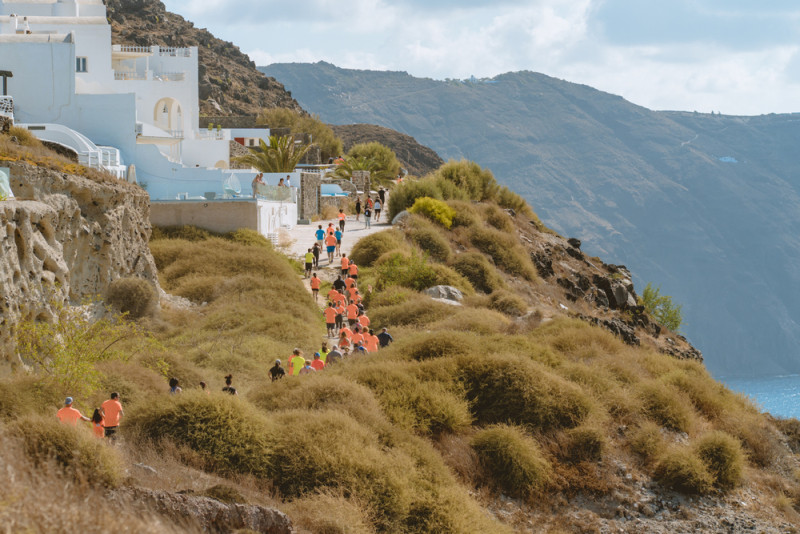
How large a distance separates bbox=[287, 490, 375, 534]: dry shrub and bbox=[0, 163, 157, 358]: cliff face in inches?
252

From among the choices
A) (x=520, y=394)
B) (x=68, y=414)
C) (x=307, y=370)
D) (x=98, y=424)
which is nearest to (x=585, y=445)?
(x=520, y=394)

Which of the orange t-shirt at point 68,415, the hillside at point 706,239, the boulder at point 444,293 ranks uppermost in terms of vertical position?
the orange t-shirt at point 68,415

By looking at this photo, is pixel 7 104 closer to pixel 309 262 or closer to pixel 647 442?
pixel 309 262

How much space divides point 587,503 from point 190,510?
8024mm

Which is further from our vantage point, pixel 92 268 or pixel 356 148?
pixel 356 148

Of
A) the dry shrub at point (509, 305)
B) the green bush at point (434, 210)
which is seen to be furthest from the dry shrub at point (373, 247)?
the dry shrub at point (509, 305)

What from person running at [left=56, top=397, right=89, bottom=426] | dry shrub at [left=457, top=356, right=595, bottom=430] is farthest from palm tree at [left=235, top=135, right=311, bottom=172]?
person running at [left=56, top=397, right=89, bottom=426]

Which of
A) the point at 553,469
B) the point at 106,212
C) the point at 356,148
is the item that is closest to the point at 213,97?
the point at 356,148

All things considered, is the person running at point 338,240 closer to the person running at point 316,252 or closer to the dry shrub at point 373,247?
the dry shrub at point 373,247

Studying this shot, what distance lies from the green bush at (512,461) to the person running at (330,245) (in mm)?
17357

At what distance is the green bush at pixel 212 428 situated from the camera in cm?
1283

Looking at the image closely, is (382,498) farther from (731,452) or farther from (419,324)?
(419,324)

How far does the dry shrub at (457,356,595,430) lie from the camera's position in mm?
17234

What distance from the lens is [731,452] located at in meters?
16.8
